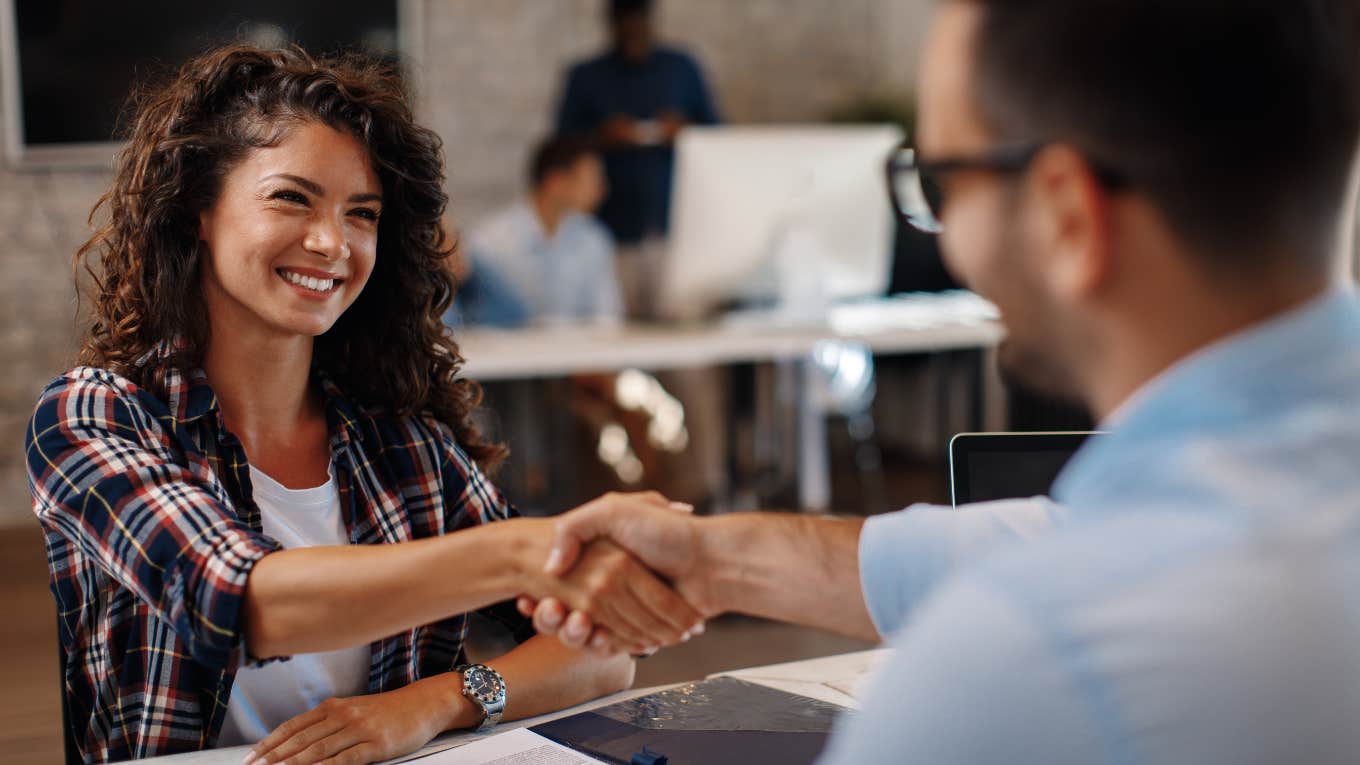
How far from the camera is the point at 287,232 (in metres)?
1.43

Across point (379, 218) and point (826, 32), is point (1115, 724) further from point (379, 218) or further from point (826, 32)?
point (826, 32)

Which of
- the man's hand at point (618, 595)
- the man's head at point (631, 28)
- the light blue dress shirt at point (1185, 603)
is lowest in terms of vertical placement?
the man's hand at point (618, 595)

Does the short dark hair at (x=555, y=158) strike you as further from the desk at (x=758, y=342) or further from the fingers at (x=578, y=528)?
the fingers at (x=578, y=528)

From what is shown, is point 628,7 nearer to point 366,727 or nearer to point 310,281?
point 310,281

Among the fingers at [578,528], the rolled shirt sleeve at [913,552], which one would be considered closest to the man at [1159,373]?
the rolled shirt sleeve at [913,552]

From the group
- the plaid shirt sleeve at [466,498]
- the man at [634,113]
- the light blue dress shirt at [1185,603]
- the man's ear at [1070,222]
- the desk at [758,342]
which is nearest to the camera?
the light blue dress shirt at [1185,603]

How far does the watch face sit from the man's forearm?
0.30 m

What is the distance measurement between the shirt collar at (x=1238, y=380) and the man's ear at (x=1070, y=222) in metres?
0.06

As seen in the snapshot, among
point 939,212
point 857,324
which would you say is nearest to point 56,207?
point 857,324

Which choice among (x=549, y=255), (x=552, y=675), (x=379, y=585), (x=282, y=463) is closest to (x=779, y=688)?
(x=552, y=675)

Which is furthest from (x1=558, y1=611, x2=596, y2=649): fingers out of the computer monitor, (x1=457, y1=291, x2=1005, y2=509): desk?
the computer monitor

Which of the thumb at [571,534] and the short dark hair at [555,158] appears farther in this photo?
the short dark hair at [555,158]

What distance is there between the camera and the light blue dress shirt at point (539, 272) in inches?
181

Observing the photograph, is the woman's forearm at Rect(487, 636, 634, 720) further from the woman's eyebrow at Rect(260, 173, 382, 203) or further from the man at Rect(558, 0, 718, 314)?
the man at Rect(558, 0, 718, 314)
